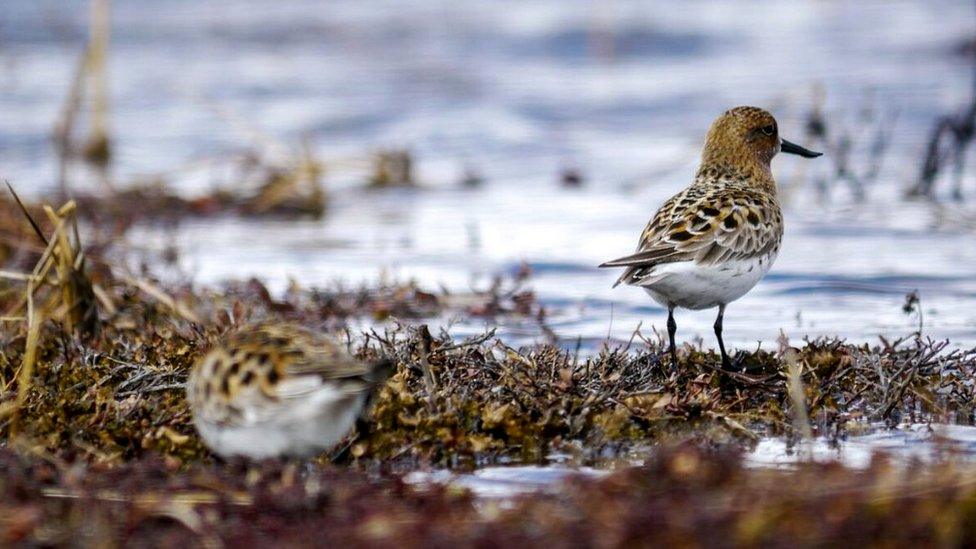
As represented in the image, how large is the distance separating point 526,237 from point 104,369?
5.38 metres

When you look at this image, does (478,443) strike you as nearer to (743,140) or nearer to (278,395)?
(278,395)

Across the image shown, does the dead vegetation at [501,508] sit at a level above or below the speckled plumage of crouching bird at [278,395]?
below

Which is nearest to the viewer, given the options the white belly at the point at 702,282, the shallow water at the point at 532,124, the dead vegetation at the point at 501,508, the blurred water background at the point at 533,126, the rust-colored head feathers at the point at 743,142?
the dead vegetation at the point at 501,508

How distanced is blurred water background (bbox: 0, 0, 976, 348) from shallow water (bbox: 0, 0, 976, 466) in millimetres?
41

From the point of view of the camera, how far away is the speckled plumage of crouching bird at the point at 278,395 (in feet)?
14.9

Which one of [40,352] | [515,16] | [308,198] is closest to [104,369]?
[40,352]

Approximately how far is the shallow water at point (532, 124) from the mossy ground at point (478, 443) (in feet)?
1.42

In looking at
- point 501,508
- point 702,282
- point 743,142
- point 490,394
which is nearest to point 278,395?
point 501,508

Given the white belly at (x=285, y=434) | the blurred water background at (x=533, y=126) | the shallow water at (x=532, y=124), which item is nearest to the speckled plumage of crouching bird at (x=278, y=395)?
the white belly at (x=285, y=434)

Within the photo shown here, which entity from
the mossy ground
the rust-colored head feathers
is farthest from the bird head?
the mossy ground

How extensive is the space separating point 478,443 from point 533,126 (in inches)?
439

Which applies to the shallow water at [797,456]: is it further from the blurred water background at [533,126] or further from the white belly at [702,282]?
the blurred water background at [533,126]

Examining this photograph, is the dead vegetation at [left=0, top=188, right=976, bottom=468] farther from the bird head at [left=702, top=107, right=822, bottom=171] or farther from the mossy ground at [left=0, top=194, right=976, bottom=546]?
the bird head at [left=702, top=107, right=822, bottom=171]

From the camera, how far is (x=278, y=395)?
457cm
